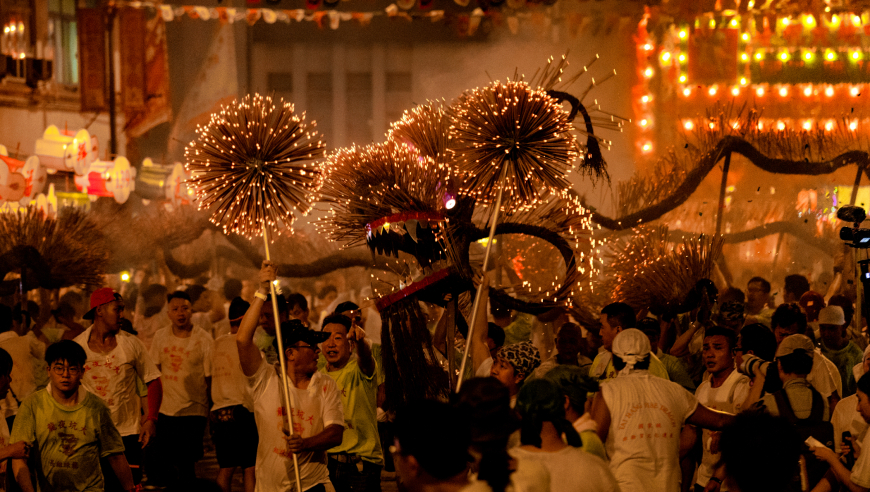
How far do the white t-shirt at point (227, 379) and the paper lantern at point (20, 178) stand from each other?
6720 millimetres

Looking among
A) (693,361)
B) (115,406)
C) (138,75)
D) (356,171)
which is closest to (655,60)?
(693,361)

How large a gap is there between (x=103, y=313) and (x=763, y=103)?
997 centimetres

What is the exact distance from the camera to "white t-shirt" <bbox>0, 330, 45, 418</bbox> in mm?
7359

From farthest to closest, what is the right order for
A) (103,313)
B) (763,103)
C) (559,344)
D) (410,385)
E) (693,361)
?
1. (763,103)
2. (693,361)
3. (559,344)
4. (103,313)
5. (410,385)

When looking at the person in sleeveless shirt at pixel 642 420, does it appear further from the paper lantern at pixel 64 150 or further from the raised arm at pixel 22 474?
the paper lantern at pixel 64 150

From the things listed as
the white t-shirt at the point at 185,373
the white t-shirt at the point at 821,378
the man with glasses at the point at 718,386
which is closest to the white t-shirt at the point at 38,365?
the white t-shirt at the point at 185,373

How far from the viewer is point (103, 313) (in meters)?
6.18

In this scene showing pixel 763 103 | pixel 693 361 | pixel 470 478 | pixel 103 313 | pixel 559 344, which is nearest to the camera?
pixel 470 478

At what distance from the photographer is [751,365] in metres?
5.30

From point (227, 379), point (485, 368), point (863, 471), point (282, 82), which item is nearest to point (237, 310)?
point (227, 379)

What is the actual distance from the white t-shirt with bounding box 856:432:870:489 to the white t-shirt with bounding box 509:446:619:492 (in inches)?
60.9

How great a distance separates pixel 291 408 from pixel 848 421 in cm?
302

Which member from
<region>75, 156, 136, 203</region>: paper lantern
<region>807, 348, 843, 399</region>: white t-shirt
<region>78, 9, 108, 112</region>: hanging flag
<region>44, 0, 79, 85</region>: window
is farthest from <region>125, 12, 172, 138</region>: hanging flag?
<region>807, 348, 843, 399</region>: white t-shirt

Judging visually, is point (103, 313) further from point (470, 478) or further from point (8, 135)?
point (8, 135)
